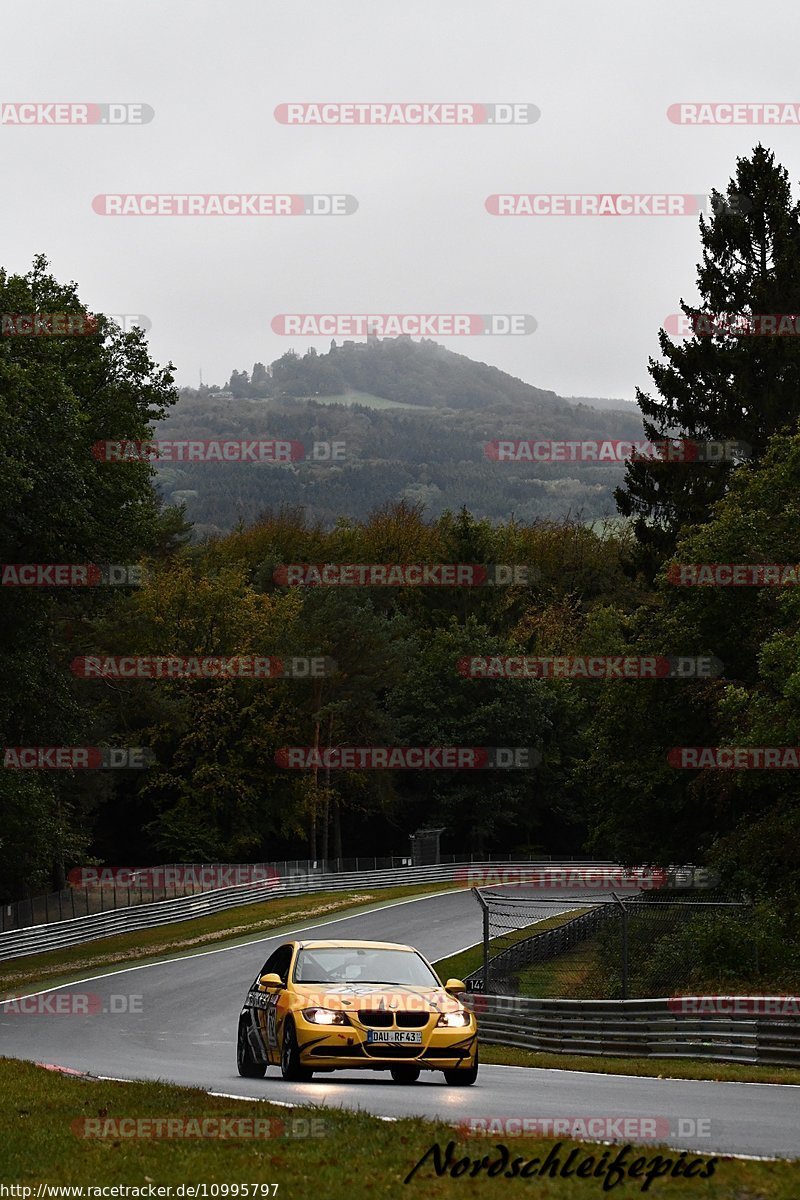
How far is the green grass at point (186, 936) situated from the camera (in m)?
41.9

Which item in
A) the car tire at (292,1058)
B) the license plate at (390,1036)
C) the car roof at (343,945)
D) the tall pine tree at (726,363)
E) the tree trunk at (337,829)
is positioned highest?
the tall pine tree at (726,363)

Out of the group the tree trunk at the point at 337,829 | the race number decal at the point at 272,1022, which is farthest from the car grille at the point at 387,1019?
the tree trunk at the point at 337,829

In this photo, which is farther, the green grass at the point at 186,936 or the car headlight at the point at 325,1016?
the green grass at the point at 186,936

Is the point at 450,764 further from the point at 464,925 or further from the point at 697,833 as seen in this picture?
the point at 697,833

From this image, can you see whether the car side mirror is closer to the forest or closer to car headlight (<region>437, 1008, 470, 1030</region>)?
car headlight (<region>437, 1008, 470, 1030</region>)

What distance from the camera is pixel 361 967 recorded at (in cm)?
1571

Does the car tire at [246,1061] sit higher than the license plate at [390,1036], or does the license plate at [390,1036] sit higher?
the license plate at [390,1036]

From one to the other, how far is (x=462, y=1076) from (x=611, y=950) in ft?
34.2

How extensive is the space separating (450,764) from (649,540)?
38.5m

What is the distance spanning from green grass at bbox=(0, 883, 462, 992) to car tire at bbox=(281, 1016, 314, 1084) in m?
24.9

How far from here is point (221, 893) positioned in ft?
195

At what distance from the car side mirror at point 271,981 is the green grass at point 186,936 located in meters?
24.3

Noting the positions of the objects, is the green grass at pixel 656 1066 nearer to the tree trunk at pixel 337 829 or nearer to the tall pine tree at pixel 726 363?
the tall pine tree at pixel 726 363

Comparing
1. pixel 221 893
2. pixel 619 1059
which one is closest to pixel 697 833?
pixel 619 1059
